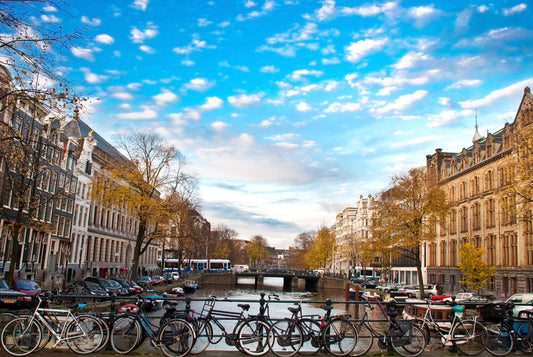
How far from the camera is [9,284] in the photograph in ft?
95.1

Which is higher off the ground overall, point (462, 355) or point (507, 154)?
point (507, 154)

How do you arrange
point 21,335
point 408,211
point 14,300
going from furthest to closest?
point 408,211, point 14,300, point 21,335

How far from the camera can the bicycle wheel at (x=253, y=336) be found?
39.3ft

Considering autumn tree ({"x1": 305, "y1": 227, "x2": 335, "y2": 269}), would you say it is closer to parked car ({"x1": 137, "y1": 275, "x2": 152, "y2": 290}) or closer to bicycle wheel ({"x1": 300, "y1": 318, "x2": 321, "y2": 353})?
parked car ({"x1": 137, "y1": 275, "x2": 152, "y2": 290})

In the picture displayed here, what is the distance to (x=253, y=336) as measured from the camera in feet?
39.5

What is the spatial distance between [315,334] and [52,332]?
6.45 m

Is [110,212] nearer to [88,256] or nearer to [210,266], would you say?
[88,256]

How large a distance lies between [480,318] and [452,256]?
64.2 m

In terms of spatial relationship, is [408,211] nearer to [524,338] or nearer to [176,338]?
[524,338]

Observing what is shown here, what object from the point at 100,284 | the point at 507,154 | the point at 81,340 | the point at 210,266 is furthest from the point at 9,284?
the point at 210,266

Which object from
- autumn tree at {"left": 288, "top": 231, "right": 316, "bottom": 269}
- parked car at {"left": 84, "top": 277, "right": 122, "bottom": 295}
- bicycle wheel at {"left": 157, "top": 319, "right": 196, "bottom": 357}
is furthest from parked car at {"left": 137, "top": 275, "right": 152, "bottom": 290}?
autumn tree at {"left": 288, "top": 231, "right": 316, "bottom": 269}

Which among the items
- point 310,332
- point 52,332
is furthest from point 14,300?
point 310,332

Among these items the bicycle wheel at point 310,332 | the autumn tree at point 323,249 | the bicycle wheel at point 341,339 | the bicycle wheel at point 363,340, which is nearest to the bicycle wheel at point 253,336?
the bicycle wheel at point 310,332

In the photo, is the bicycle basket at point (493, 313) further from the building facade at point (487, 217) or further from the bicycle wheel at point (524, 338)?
the building facade at point (487, 217)
